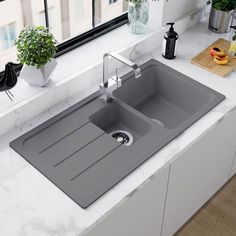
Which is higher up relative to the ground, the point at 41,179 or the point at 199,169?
the point at 41,179

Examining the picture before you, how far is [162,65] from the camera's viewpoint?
2531 millimetres

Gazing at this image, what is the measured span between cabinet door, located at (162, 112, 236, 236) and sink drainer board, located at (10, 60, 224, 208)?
156mm

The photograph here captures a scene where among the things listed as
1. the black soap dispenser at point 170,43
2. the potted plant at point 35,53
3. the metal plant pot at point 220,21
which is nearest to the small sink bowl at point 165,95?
the black soap dispenser at point 170,43

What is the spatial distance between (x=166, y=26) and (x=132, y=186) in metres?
1.19

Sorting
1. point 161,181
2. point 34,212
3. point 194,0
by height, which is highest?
point 194,0

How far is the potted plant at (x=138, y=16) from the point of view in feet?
8.30

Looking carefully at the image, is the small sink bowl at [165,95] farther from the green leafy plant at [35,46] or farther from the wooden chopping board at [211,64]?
the green leafy plant at [35,46]

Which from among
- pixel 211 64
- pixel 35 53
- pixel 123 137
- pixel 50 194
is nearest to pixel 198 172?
pixel 123 137

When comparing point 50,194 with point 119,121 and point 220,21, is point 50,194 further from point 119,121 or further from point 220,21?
point 220,21

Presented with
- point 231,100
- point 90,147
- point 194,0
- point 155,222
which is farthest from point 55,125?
point 194,0

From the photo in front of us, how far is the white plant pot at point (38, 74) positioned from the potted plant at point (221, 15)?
1.14 metres

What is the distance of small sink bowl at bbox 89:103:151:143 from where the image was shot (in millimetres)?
2234

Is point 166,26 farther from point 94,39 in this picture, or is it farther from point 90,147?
point 90,147

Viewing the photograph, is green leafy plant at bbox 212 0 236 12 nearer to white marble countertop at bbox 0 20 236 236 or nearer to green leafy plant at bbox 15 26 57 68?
white marble countertop at bbox 0 20 236 236
